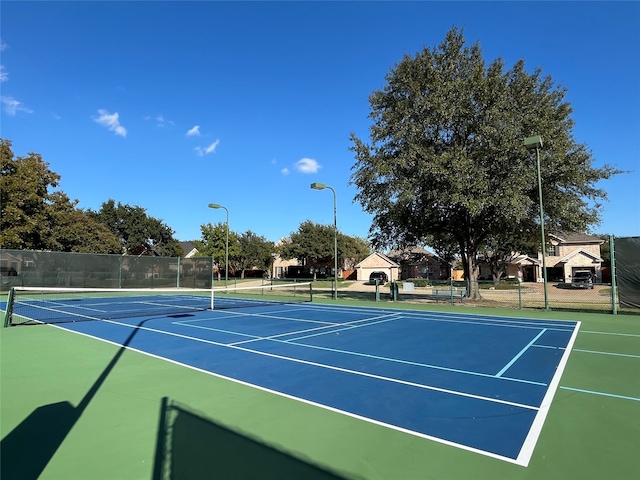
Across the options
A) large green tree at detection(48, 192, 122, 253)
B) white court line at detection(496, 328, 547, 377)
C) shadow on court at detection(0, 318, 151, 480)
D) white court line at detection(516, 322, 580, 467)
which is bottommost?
white court line at detection(496, 328, 547, 377)

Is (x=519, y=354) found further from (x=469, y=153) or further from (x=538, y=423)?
(x=469, y=153)

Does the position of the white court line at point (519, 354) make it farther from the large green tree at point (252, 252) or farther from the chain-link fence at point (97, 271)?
the large green tree at point (252, 252)

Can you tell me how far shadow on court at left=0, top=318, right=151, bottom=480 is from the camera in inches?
137

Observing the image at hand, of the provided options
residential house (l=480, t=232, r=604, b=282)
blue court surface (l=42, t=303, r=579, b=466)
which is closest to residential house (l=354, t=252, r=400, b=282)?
residential house (l=480, t=232, r=604, b=282)

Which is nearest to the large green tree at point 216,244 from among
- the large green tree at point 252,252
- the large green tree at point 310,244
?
the large green tree at point 252,252

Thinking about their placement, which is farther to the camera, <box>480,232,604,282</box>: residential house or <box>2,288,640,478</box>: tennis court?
<box>480,232,604,282</box>: residential house

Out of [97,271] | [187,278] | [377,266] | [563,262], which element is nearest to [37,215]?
[97,271]

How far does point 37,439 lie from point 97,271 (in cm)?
2858

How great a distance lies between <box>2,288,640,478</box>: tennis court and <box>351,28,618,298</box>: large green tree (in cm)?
836

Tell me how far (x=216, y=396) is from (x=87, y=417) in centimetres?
159

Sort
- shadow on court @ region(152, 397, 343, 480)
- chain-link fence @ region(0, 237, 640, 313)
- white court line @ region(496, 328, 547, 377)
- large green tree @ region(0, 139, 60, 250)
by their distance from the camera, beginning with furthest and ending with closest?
large green tree @ region(0, 139, 60, 250)
chain-link fence @ region(0, 237, 640, 313)
white court line @ region(496, 328, 547, 377)
shadow on court @ region(152, 397, 343, 480)

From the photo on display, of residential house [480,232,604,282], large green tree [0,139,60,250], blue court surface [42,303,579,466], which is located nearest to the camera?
blue court surface [42,303,579,466]

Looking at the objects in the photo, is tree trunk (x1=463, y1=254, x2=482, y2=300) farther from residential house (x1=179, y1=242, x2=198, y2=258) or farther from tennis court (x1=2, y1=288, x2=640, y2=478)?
residential house (x1=179, y1=242, x2=198, y2=258)

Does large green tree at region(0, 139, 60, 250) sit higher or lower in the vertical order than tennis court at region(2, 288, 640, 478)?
higher
